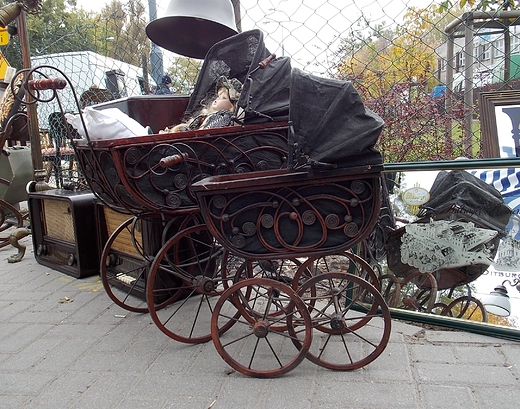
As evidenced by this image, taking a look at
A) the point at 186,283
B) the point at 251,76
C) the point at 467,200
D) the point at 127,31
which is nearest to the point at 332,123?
the point at 251,76

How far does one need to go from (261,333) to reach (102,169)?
3.94 ft

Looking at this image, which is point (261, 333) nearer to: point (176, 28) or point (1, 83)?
point (176, 28)

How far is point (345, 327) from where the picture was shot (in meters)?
2.22

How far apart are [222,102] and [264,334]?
1.51m

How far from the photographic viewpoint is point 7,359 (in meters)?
2.50

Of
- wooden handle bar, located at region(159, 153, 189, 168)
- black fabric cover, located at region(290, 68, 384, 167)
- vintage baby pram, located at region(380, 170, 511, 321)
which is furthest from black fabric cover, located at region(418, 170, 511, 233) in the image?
wooden handle bar, located at region(159, 153, 189, 168)

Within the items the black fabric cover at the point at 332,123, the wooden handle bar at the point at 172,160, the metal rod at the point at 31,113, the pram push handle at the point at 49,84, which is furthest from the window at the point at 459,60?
the metal rod at the point at 31,113

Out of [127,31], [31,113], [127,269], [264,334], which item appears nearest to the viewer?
[264,334]

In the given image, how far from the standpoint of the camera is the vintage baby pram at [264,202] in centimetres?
205

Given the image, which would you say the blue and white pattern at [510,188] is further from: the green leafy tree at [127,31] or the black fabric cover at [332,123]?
the green leafy tree at [127,31]

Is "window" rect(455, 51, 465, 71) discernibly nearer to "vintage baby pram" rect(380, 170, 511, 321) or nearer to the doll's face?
"vintage baby pram" rect(380, 170, 511, 321)

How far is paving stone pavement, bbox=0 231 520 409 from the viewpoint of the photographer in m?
2.01

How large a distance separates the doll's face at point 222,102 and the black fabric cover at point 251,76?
142mm

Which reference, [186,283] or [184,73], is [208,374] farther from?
[184,73]
